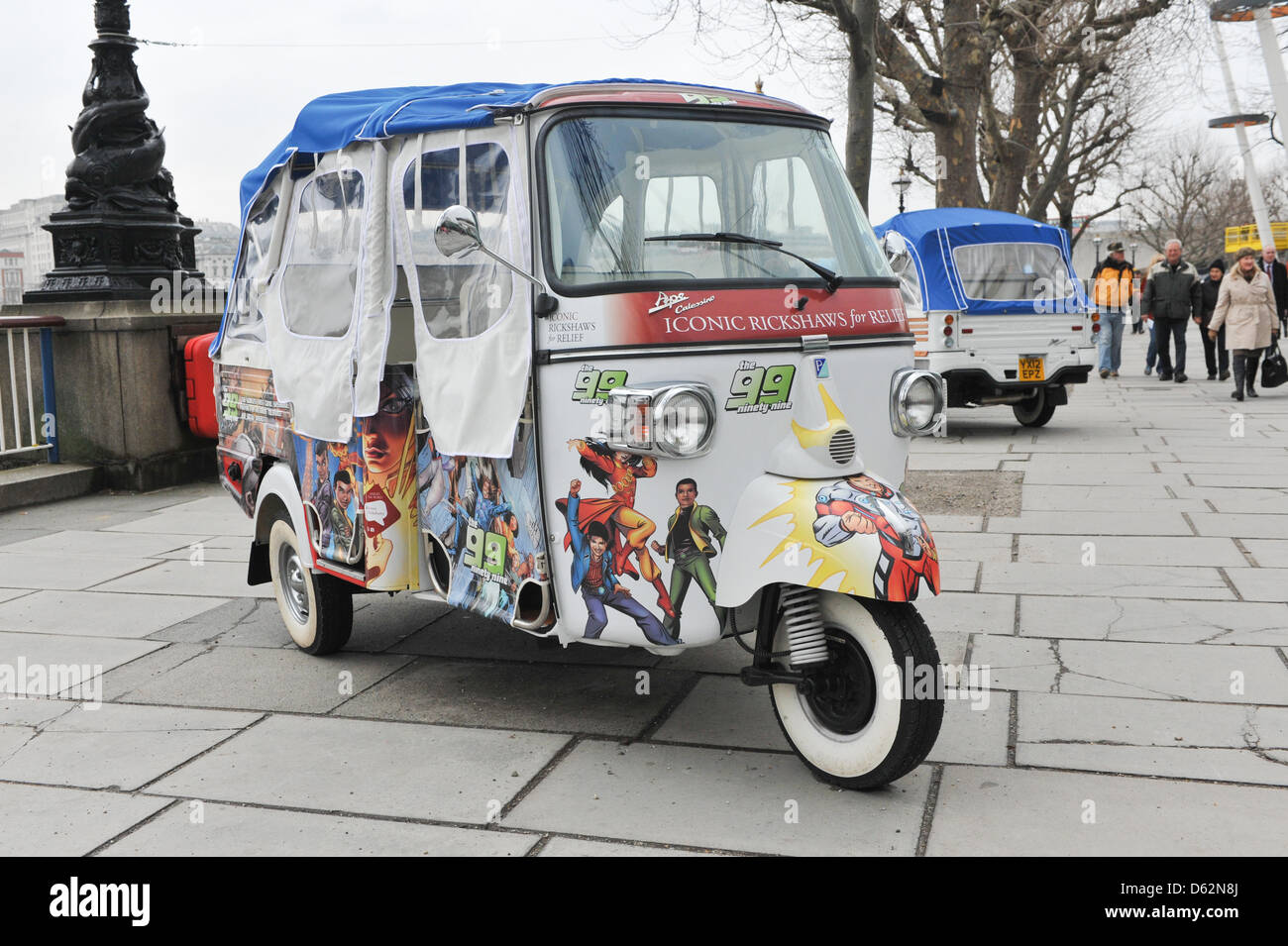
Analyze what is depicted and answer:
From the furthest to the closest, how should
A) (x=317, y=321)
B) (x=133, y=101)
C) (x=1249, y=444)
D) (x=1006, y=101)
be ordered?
1. (x=1006, y=101)
2. (x=1249, y=444)
3. (x=133, y=101)
4. (x=317, y=321)

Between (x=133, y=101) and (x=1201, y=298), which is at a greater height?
(x=133, y=101)

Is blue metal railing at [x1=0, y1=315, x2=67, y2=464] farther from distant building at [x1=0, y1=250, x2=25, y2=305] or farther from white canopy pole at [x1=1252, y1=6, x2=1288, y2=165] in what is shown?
white canopy pole at [x1=1252, y1=6, x2=1288, y2=165]

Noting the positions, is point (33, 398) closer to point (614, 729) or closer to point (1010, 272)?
point (614, 729)

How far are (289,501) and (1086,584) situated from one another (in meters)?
4.19

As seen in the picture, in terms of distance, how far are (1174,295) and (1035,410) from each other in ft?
19.6

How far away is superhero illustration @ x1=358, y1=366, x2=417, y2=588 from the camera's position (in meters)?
5.24

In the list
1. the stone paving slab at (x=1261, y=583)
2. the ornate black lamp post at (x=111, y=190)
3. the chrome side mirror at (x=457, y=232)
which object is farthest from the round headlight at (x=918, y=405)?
the ornate black lamp post at (x=111, y=190)

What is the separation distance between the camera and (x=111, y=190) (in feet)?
36.9

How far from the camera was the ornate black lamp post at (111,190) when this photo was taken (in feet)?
36.6

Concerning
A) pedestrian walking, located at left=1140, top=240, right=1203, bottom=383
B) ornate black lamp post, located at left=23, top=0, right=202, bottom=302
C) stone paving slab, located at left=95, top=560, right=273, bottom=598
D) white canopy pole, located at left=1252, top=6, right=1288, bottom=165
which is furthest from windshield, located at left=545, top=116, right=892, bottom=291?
white canopy pole, located at left=1252, top=6, right=1288, bottom=165

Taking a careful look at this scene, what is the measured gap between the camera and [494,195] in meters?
4.60

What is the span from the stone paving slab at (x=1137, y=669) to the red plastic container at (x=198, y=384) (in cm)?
755
